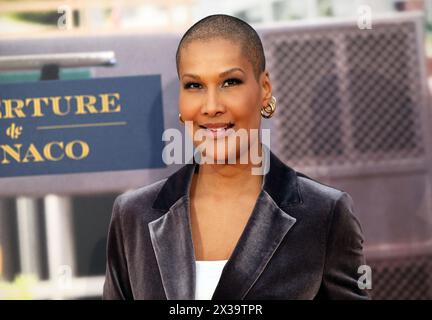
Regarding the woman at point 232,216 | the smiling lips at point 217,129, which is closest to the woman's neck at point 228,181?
the woman at point 232,216

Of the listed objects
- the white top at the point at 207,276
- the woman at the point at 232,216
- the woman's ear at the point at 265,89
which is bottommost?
the white top at the point at 207,276

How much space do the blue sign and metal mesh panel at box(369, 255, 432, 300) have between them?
0.78m

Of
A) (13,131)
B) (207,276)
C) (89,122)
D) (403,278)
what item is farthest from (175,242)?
(403,278)

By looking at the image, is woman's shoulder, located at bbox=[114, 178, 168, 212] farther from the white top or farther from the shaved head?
the shaved head

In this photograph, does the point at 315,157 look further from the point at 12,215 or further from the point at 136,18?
the point at 12,215

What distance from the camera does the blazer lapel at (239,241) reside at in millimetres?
1538

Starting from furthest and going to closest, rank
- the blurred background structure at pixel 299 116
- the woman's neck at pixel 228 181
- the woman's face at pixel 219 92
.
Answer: the blurred background structure at pixel 299 116, the woman's neck at pixel 228 181, the woman's face at pixel 219 92

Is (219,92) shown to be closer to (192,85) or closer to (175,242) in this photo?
(192,85)

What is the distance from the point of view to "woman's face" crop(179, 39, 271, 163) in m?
1.52

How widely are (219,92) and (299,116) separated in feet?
1.31

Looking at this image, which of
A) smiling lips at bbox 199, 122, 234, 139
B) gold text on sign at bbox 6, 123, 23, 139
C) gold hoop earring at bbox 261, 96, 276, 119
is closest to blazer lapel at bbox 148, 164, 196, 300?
smiling lips at bbox 199, 122, 234, 139

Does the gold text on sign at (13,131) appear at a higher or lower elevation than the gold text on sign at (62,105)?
lower

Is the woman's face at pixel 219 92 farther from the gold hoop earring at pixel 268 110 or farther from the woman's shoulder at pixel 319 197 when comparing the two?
the woman's shoulder at pixel 319 197
